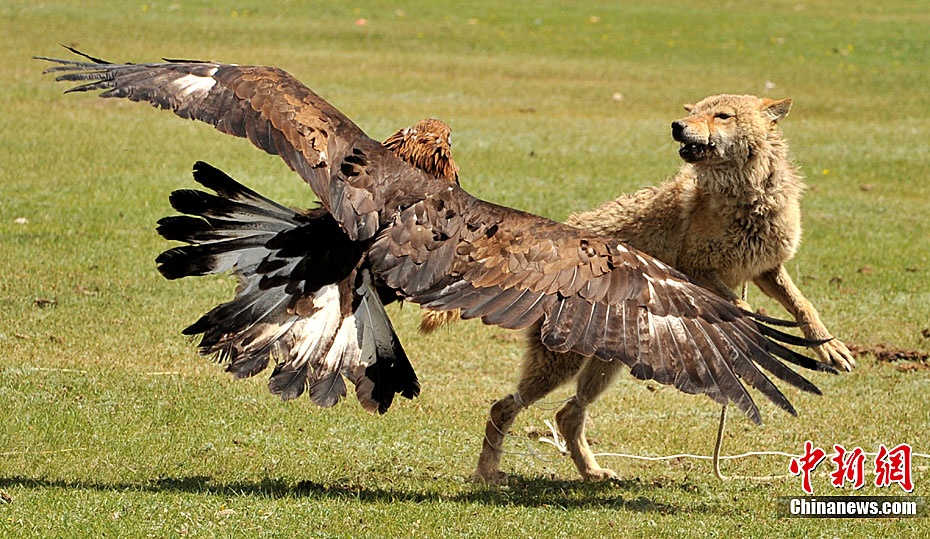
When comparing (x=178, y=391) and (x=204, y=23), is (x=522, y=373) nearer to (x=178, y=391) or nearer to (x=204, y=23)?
(x=178, y=391)

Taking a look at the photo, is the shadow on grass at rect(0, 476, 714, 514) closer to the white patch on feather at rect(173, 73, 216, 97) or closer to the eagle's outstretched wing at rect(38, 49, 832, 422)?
the eagle's outstretched wing at rect(38, 49, 832, 422)

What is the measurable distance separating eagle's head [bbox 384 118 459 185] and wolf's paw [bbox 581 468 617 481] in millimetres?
1958

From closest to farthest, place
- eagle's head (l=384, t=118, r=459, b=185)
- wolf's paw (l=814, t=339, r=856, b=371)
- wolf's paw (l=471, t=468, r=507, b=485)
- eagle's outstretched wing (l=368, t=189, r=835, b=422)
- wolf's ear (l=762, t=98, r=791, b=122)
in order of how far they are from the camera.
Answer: eagle's outstretched wing (l=368, t=189, r=835, b=422) → eagle's head (l=384, t=118, r=459, b=185) → wolf's paw (l=471, t=468, r=507, b=485) → wolf's paw (l=814, t=339, r=856, b=371) → wolf's ear (l=762, t=98, r=791, b=122)

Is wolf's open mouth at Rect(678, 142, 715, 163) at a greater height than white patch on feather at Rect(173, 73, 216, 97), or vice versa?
white patch on feather at Rect(173, 73, 216, 97)

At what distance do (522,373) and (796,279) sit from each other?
19.2ft

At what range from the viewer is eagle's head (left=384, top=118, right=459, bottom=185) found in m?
6.49

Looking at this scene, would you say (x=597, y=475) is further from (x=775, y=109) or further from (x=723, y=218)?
(x=775, y=109)

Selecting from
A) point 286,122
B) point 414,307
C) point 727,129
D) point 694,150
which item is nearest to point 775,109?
point 727,129

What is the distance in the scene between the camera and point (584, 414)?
7.21m

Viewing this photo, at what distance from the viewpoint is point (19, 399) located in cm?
750

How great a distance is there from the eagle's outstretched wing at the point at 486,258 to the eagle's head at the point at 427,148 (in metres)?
0.25

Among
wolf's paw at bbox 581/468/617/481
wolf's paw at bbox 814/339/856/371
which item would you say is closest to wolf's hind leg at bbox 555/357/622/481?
wolf's paw at bbox 581/468/617/481

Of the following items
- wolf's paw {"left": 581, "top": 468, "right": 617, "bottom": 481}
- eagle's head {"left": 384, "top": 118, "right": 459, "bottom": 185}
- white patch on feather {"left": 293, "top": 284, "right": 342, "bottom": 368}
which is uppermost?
eagle's head {"left": 384, "top": 118, "right": 459, "bottom": 185}

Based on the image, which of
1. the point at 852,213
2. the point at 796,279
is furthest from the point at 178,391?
the point at 852,213
